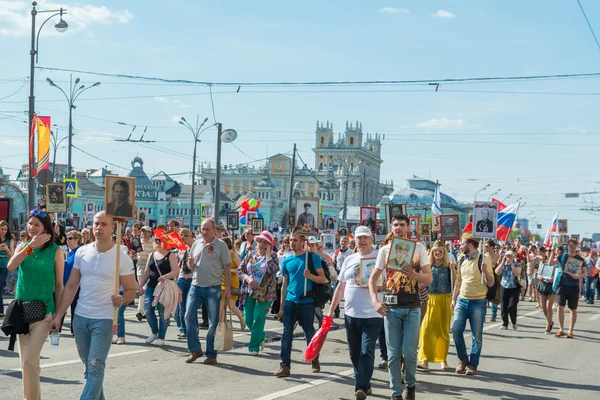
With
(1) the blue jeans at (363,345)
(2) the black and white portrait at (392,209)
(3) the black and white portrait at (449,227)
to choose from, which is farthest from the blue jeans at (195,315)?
(2) the black and white portrait at (392,209)

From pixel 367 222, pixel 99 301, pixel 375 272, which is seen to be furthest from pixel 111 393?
pixel 367 222

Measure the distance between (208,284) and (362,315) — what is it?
2950mm

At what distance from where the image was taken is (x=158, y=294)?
12047 mm

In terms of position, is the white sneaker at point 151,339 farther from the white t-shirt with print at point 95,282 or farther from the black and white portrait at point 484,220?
the black and white portrait at point 484,220

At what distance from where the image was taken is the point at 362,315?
8.30 m

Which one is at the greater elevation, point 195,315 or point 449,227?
point 449,227

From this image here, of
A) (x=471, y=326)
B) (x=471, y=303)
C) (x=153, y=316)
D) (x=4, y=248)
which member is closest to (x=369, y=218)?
(x=4, y=248)

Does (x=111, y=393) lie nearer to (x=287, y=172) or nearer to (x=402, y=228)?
(x=402, y=228)

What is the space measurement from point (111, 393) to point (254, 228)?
20.4m

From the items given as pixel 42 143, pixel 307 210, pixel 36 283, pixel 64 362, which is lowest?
pixel 64 362

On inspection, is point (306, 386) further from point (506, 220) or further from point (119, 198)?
point (506, 220)

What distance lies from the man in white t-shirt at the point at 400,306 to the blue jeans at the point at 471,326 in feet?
8.31

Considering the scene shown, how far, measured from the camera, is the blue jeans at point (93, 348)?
6398 millimetres

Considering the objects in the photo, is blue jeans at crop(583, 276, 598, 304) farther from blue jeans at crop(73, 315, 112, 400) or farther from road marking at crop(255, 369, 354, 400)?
blue jeans at crop(73, 315, 112, 400)
